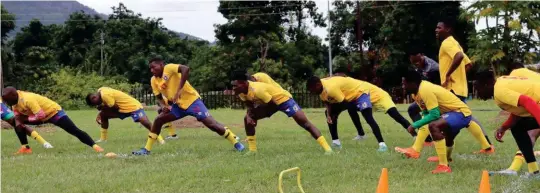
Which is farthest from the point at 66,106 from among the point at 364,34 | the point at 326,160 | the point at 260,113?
the point at 326,160

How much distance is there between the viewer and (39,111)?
1018 cm

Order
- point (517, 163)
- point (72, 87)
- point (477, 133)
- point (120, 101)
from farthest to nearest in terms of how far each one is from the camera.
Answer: point (72, 87), point (120, 101), point (477, 133), point (517, 163)

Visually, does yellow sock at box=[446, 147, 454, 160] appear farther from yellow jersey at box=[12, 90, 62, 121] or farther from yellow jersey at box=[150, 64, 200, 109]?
yellow jersey at box=[12, 90, 62, 121]

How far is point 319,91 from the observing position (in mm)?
9570

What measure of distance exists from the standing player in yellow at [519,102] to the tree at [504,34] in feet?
82.6

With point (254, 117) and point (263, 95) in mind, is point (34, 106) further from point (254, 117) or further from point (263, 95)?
point (263, 95)

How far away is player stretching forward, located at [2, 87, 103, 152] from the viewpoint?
10.2m

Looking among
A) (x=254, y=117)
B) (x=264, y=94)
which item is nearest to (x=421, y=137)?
(x=264, y=94)

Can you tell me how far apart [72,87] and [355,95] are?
82.6 feet

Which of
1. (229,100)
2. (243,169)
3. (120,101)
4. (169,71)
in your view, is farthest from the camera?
(229,100)

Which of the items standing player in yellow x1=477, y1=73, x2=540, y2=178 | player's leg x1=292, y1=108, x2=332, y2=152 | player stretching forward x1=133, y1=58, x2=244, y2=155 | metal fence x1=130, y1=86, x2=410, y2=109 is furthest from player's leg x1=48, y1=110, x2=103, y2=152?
metal fence x1=130, y1=86, x2=410, y2=109

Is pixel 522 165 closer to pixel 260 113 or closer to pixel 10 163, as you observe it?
pixel 260 113

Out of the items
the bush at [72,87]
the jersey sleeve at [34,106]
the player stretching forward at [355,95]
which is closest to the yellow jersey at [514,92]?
the player stretching forward at [355,95]

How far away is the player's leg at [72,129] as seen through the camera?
33.7ft
